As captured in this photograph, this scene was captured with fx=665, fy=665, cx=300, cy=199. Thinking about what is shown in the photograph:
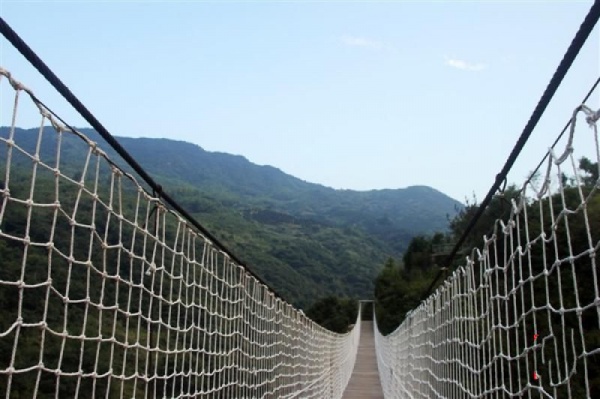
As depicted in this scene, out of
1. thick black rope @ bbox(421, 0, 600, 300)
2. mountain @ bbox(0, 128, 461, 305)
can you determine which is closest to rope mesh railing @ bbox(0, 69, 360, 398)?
mountain @ bbox(0, 128, 461, 305)

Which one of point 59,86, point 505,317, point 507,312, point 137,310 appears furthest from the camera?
point 137,310

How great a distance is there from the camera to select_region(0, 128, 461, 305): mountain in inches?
1234

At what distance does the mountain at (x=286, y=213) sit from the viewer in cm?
3133

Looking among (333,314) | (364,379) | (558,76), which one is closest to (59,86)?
(558,76)

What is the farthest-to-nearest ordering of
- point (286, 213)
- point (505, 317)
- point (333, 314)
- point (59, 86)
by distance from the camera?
point (286, 213) < point (333, 314) < point (505, 317) < point (59, 86)

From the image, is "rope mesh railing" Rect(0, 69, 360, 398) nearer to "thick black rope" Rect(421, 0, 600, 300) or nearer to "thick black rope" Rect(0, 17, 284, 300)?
"thick black rope" Rect(0, 17, 284, 300)

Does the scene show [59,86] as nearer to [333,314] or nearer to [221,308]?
[221,308]

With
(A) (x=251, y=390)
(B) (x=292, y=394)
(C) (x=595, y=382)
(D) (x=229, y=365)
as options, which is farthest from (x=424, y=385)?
(C) (x=595, y=382)

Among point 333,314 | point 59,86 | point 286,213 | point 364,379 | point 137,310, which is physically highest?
point 286,213

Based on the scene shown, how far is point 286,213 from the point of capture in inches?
2648

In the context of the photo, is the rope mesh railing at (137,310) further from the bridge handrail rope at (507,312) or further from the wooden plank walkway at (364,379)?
the wooden plank walkway at (364,379)

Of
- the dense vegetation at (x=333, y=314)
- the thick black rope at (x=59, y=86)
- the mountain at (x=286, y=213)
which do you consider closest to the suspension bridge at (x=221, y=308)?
the thick black rope at (x=59, y=86)

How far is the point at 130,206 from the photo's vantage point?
40.7 feet

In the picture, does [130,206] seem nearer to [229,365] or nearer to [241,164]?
[229,365]
